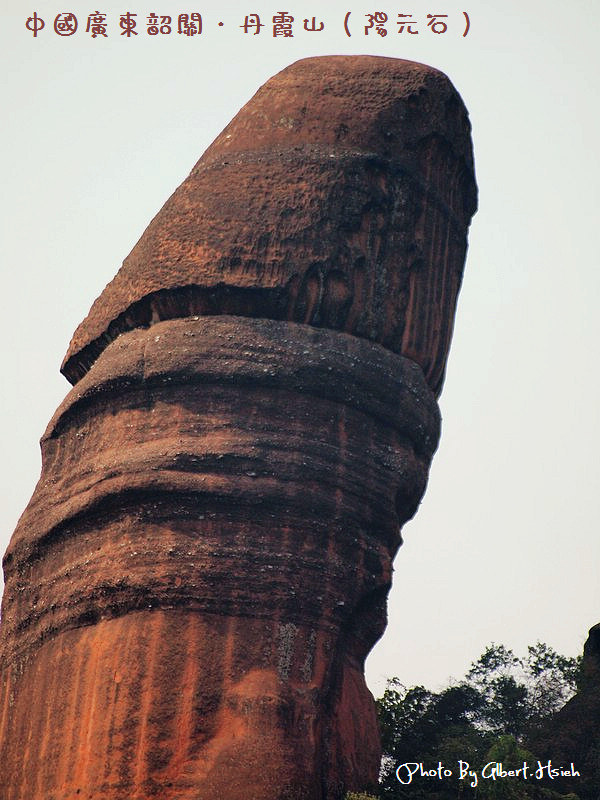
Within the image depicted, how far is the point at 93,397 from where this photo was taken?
45.1 feet

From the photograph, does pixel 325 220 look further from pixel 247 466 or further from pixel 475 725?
pixel 475 725

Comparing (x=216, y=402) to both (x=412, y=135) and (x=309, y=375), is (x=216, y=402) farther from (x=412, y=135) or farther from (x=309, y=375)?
(x=412, y=135)

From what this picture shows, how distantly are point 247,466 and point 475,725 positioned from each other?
25.7 ft

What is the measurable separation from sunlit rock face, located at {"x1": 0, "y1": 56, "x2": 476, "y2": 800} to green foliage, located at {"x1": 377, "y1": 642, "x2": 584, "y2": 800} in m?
1.43

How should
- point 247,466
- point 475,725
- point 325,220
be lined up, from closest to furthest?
point 247,466 < point 325,220 < point 475,725

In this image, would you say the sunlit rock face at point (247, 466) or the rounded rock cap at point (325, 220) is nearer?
the sunlit rock face at point (247, 466)

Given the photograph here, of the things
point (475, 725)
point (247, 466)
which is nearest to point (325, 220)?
point (247, 466)

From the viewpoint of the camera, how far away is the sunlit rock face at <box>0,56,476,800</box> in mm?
12117

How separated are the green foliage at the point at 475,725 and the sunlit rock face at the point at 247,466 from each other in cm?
143

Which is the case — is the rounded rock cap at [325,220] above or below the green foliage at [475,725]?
above

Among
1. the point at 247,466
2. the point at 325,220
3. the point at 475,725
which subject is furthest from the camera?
the point at 475,725

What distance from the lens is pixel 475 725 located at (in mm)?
19109

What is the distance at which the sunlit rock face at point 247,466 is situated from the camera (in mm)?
12117

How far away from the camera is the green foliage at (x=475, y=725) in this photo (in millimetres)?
14062
